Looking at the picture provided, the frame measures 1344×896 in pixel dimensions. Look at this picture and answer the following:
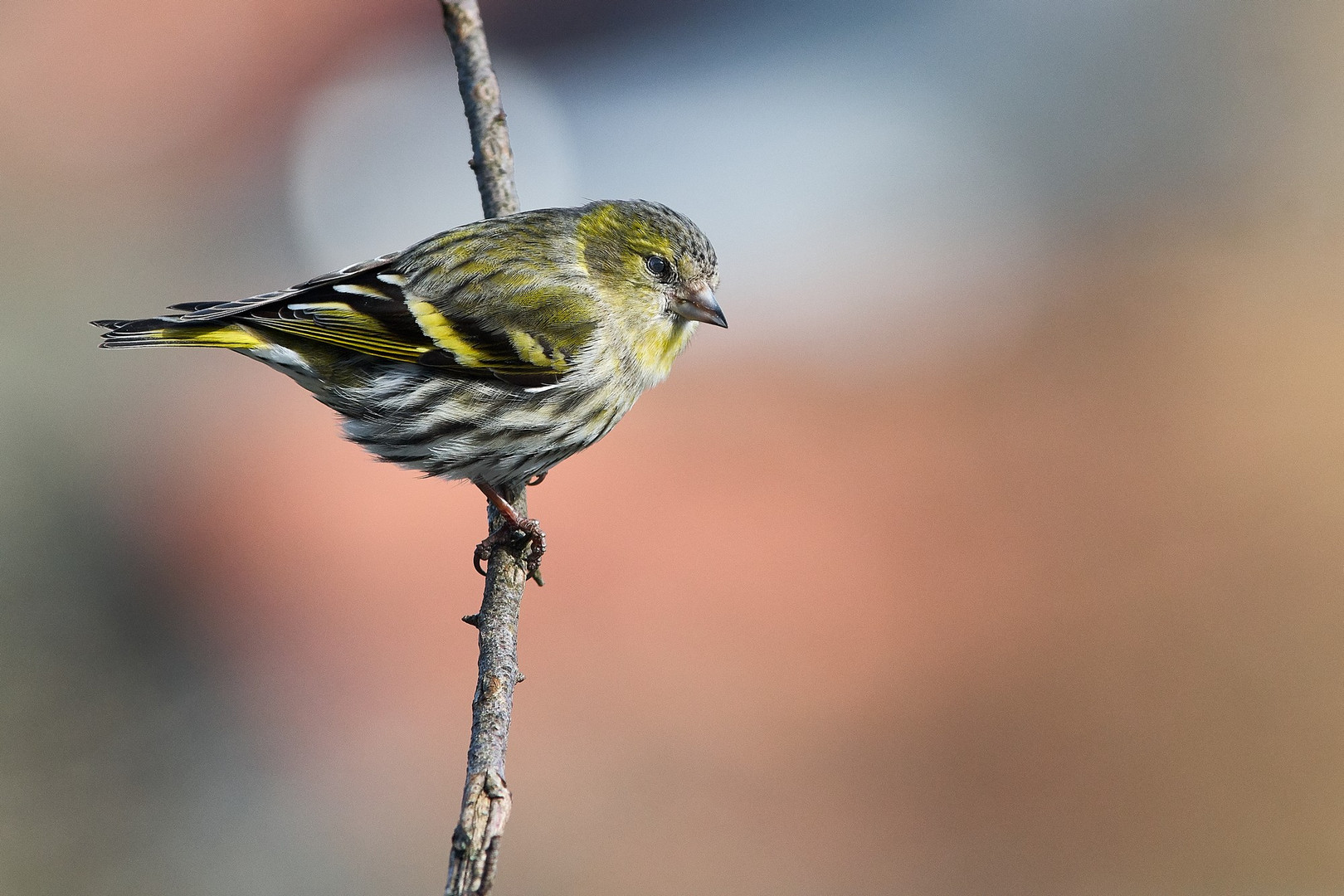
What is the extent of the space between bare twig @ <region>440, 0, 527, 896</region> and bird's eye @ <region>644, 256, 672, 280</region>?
35 centimetres

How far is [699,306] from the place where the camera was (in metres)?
2.79

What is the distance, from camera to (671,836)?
403cm

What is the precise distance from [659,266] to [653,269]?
0.02m

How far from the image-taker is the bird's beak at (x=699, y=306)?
2.76 m

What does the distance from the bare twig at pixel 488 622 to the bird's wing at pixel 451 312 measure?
0.68ft

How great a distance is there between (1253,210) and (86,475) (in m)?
5.96

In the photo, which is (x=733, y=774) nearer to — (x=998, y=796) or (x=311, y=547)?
(x=998, y=796)

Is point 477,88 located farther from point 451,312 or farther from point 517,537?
point 517,537

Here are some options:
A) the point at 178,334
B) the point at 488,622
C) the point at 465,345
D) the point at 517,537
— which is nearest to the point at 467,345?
the point at 465,345

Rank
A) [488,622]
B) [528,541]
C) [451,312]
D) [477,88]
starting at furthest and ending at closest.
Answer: [477,88] → [451,312] → [528,541] → [488,622]

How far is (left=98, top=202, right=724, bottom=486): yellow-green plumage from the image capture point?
2611mm

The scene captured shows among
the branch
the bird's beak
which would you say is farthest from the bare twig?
the bird's beak

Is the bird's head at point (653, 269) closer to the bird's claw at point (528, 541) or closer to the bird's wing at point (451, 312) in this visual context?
the bird's wing at point (451, 312)

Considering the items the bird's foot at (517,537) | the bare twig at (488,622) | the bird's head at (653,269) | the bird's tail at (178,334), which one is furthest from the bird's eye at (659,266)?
the bird's tail at (178,334)
